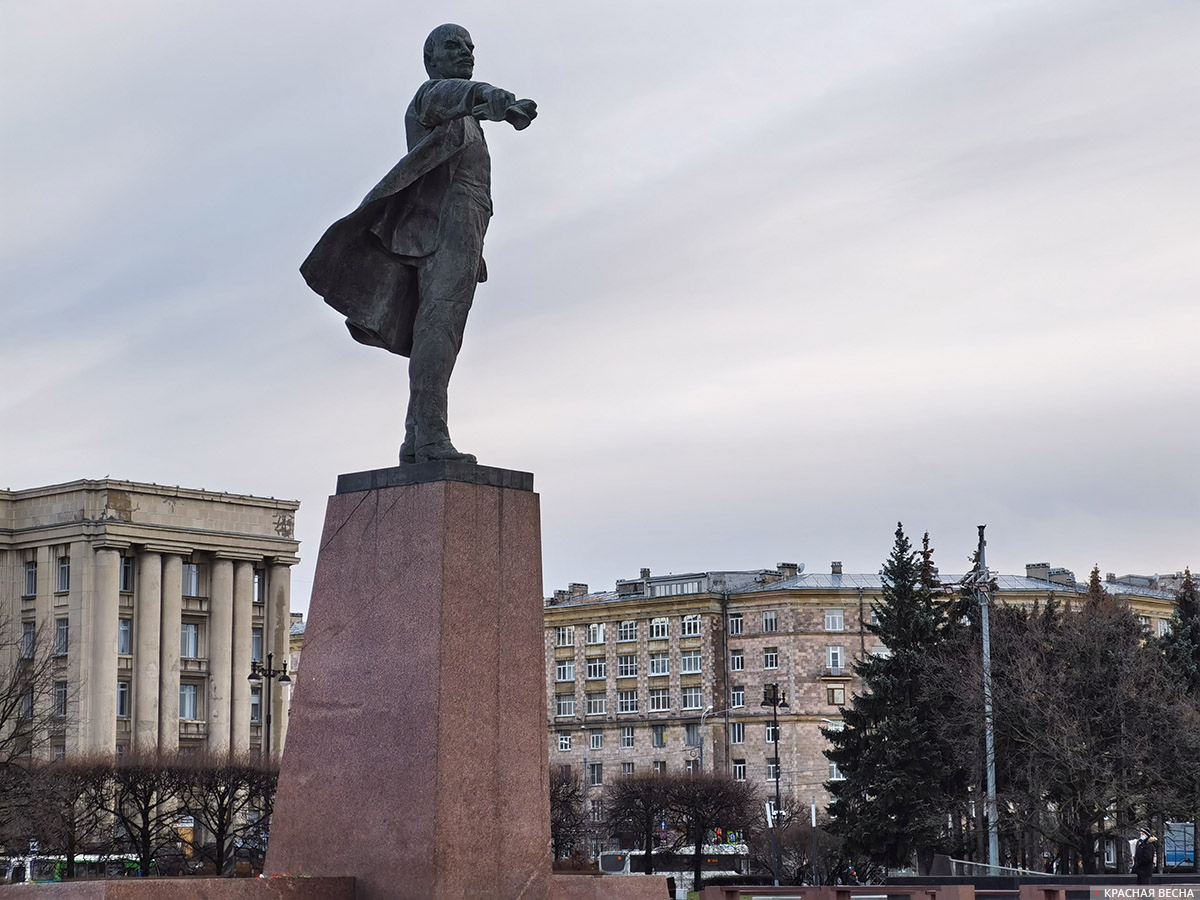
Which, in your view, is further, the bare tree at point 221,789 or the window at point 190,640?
the window at point 190,640

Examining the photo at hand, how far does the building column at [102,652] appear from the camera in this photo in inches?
3388

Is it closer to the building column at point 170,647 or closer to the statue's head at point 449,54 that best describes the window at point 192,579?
the building column at point 170,647

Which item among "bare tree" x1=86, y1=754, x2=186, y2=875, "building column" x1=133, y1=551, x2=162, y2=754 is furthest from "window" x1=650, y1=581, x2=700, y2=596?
"bare tree" x1=86, y1=754, x2=186, y2=875

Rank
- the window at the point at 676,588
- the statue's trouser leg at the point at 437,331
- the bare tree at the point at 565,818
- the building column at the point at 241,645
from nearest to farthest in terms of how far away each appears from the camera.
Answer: the statue's trouser leg at the point at 437,331
the bare tree at the point at 565,818
the building column at the point at 241,645
the window at the point at 676,588

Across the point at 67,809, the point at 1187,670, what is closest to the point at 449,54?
the point at 67,809

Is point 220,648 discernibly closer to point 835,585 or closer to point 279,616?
point 279,616

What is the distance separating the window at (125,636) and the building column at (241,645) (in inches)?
230

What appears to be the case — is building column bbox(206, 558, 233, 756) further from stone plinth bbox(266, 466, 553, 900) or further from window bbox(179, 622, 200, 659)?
stone plinth bbox(266, 466, 553, 900)

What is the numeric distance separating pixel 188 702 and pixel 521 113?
84.5 metres

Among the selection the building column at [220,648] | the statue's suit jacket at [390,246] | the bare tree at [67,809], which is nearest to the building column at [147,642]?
the building column at [220,648]

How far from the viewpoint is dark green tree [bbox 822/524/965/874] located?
5584 centimetres

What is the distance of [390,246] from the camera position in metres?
12.7

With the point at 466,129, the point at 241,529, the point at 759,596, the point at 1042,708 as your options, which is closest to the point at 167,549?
the point at 241,529

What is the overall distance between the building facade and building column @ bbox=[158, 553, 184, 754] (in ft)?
83.7
